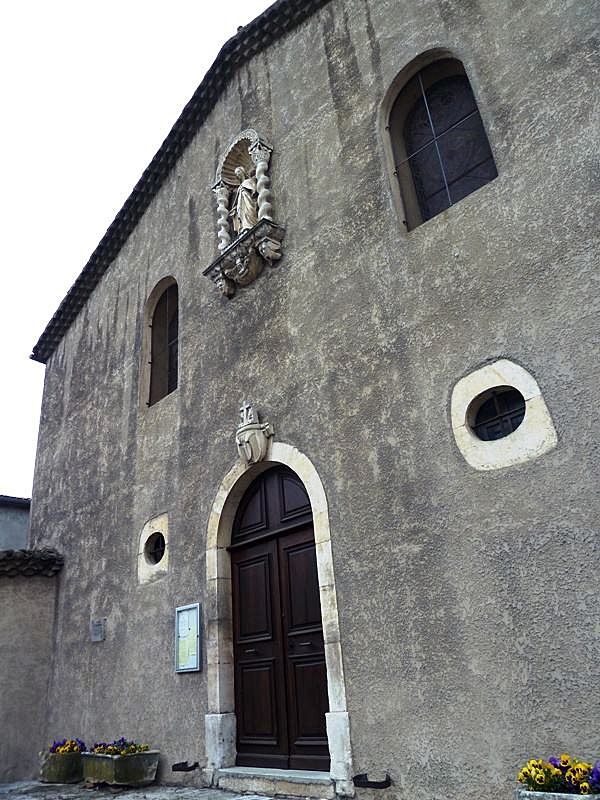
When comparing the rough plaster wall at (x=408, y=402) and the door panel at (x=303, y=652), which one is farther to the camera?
the door panel at (x=303, y=652)

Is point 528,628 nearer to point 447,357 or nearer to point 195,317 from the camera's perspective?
point 447,357

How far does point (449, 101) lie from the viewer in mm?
5848

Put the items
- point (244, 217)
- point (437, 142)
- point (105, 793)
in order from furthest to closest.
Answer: point (244, 217), point (105, 793), point (437, 142)

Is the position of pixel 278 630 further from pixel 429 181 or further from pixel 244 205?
pixel 244 205

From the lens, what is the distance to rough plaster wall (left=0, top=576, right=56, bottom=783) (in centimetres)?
886

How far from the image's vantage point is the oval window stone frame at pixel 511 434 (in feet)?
13.7

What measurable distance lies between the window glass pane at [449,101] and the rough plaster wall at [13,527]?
14.4 metres

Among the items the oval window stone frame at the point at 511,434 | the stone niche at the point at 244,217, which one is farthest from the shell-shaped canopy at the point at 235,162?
the oval window stone frame at the point at 511,434

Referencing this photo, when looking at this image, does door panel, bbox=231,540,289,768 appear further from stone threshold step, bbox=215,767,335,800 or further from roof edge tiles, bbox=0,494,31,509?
roof edge tiles, bbox=0,494,31,509

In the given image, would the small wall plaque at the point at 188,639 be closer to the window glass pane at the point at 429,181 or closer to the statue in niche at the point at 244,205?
the statue in niche at the point at 244,205

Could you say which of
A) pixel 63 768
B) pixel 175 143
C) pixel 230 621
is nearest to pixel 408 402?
pixel 230 621

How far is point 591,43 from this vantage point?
455 cm

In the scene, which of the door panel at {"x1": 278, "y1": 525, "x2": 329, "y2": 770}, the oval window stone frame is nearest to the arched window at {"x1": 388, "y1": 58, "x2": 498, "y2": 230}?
the oval window stone frame

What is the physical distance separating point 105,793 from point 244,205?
6391 mm
